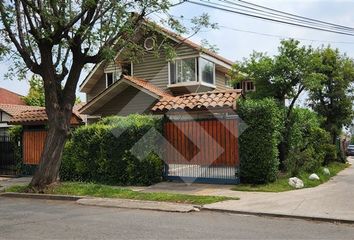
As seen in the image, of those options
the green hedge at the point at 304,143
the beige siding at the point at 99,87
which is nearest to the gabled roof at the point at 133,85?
the beige siding at the point at 99,87

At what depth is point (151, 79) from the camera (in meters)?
24.8

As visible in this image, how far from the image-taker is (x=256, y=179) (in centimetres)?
1381

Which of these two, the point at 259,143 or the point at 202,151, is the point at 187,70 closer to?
the point at 202,151

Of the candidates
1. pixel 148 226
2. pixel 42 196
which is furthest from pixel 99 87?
pixel 148 226

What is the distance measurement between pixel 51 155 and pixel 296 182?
7877mm

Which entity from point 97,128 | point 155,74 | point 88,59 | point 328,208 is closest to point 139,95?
point 155,74

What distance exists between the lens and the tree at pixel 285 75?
52.9 feet

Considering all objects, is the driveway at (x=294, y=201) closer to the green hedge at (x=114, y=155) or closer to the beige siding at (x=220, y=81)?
the green hedge at (x=114, y=155)

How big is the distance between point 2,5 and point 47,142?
175 inches

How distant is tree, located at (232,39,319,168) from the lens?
1611 centimetres

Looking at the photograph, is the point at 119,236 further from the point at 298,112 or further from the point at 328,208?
the point at 298,112

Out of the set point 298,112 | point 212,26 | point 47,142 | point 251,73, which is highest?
point 212,26

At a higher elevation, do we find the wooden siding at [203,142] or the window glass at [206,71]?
the window glass at [206,71]

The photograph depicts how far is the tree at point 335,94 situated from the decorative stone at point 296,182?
1274 centimetres
